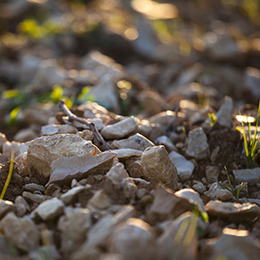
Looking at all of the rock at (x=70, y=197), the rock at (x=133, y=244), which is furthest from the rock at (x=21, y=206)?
the rock at (x=133, y=244)

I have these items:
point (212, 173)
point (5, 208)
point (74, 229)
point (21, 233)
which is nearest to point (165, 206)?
point (74, 229)

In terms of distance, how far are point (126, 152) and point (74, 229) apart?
0.73 m

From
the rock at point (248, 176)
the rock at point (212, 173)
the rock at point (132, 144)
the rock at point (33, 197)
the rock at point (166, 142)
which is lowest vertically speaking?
the rock at point (212, 173)

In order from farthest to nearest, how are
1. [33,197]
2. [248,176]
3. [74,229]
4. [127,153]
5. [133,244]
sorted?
[248,176] < [127,153] < [33,197] < [74,229] < [133,244]

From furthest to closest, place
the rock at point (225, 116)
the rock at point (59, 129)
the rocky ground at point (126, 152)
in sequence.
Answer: the rock at point (225, 116) → the rock at point (59, 129) → the rocky ground at point (126, 152)

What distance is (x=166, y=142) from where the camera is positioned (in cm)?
232

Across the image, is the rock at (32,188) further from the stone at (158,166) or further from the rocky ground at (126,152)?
the stone at (158,166)

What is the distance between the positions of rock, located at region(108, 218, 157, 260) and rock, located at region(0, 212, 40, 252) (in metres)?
0.38

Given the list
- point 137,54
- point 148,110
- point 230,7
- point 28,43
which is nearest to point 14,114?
point 148,110

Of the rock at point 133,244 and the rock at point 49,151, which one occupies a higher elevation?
the rock at point 133,244

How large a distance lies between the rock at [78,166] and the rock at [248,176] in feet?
3.02

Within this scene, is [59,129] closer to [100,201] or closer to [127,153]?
[127,153]

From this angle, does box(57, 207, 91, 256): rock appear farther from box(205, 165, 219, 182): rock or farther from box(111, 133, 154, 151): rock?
box(205, 165, 219, 182): rock

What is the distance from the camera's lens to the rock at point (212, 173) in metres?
2.10
